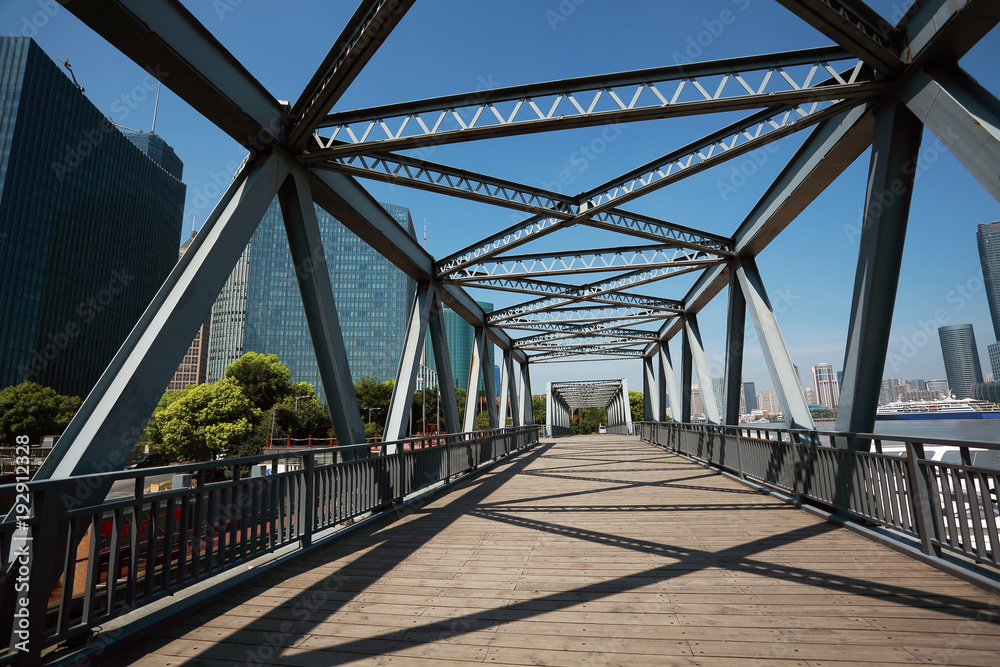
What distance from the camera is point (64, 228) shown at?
62.8 m

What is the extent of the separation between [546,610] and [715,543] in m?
2.74

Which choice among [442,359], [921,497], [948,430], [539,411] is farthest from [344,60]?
[539,411]

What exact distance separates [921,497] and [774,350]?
566 cm

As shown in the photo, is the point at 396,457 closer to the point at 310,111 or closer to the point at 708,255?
the point at 310,111

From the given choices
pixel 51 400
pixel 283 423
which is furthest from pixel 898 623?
pixel 51 400

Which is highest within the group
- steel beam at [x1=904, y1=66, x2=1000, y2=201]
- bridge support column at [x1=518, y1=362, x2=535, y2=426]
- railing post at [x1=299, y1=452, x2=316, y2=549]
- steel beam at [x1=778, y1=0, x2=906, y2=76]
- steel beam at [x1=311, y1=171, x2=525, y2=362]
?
steel beam at [x1=778, y1=0, x2=906, y2=76]

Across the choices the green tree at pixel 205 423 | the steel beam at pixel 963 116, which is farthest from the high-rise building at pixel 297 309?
the steel beam at pixel 963 116

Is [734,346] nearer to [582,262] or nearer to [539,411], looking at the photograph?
[582,262]

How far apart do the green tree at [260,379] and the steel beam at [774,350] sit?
192ft

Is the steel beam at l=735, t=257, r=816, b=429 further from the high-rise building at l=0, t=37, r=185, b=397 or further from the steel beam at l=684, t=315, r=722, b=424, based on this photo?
the high-rise building at l=0, t=37, r=185, b=397

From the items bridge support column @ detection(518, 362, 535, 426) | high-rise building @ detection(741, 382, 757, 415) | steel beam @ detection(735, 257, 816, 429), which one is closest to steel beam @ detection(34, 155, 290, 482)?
steel beam @ detection(735, 257, 816, 429)

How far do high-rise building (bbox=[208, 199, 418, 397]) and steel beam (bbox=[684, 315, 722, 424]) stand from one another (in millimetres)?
92113

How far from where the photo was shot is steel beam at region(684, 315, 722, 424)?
55.2 ft

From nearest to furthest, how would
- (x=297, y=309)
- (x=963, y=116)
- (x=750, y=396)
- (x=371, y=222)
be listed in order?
(x=963, y=116)
(x=371, y=222)
(x=297, y=309)
(x=750, y=396)
